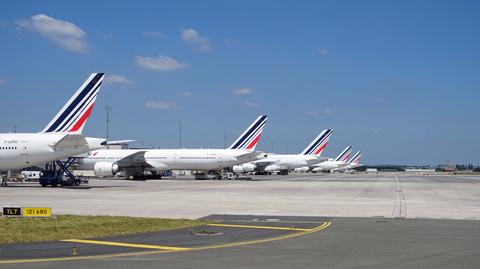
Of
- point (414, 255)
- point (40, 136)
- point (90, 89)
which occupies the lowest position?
point (414, 255)

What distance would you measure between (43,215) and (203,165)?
56322mm

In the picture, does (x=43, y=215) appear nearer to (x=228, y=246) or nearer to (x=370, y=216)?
(x=228, y=246)

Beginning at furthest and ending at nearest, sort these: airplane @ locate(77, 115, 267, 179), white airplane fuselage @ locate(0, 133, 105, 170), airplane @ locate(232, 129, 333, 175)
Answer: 1. airplane @ locate(232, 129, 333, 175)
2. airplane @ locate(77, 115, 267, 179)
3. white airplane fuselage @ locate(0, 133, 105, 170)

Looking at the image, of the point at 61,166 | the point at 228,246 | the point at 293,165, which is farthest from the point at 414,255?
the point at 293,165

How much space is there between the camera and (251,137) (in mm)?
78812

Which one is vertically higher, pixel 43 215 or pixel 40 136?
pixel 40 136

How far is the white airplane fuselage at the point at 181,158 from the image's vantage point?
7475 cm

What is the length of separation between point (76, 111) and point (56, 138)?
2823mm

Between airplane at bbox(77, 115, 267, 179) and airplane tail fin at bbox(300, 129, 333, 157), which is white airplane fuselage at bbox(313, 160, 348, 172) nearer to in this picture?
airplane tail fin at bbox(300, 129, 333, 157)

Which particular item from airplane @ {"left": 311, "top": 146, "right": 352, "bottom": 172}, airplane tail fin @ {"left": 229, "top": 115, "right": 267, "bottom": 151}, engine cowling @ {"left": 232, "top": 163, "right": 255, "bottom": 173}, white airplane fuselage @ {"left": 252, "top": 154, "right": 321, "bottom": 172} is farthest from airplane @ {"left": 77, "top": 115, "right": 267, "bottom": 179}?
airplane @ {"left": 311, "top": 146, "right": 352, "bottom": 172}

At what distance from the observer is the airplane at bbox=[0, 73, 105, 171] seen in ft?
146

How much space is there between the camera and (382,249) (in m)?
13.7

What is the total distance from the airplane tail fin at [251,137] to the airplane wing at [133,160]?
13.5 metres

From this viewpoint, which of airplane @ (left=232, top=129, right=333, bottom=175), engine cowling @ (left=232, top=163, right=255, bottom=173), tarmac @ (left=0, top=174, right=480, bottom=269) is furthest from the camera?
airplane @ (left=232, top=129, right=333, bottom=175)
